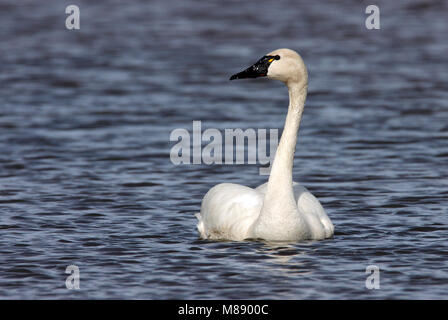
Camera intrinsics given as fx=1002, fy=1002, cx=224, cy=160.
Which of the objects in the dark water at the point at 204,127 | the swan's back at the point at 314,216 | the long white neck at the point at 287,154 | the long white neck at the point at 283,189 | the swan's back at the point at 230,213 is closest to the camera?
the dark water at the point at 204,127

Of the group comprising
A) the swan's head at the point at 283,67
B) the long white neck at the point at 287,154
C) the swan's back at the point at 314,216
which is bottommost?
the swan's back at the point at 314,216

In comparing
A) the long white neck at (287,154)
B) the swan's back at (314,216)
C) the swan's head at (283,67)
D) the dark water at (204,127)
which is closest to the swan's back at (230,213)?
the dark water at (204,127)

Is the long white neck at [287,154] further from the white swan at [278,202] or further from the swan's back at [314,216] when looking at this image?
the swan's back at [314,216]

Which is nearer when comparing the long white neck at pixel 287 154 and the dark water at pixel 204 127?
the dark water at pixel 204 127

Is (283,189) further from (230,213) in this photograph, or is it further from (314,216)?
(230,213)

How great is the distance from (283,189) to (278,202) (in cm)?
17

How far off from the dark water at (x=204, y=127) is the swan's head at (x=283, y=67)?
1875 millimetres

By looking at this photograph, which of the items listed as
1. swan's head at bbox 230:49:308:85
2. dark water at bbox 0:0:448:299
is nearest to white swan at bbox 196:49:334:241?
swan's head at bbox 230:49:308:85

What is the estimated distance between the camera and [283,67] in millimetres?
11219

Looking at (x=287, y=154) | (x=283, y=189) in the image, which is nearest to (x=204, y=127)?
(x=287, y=154)

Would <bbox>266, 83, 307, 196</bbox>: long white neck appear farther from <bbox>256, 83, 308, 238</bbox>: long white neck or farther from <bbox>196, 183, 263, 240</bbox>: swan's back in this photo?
<bbox>196, 183, 263, 240</bbox>: swan's back

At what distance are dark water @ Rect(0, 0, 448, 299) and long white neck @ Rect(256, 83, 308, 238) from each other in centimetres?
33

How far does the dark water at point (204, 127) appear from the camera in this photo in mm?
10156
